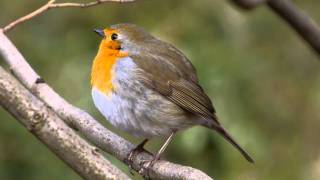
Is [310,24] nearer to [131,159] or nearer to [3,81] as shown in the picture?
[131,159]

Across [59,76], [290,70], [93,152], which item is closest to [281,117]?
[290,70]

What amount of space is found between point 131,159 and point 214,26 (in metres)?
1.82

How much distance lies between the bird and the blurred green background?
58cm

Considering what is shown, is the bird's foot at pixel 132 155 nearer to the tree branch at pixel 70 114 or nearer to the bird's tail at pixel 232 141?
the tree branch at pixel 70 114

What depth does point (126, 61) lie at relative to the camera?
3930mm

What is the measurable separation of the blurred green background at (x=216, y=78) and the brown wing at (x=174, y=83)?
0.56m

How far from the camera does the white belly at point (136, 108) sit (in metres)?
3.70

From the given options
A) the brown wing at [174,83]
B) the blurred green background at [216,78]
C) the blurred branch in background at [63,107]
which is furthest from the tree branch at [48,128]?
the blurred green background at [216,78]

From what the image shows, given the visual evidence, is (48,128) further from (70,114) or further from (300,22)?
(300,22)

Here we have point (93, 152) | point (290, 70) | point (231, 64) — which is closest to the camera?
point (93, 152)

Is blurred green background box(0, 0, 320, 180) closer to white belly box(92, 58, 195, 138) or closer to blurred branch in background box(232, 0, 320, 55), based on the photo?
white belly box(92, 58, 195, 138)

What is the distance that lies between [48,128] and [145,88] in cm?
181

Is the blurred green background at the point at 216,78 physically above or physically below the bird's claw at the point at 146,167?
A: below

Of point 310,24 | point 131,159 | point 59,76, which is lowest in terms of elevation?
point 59,76
